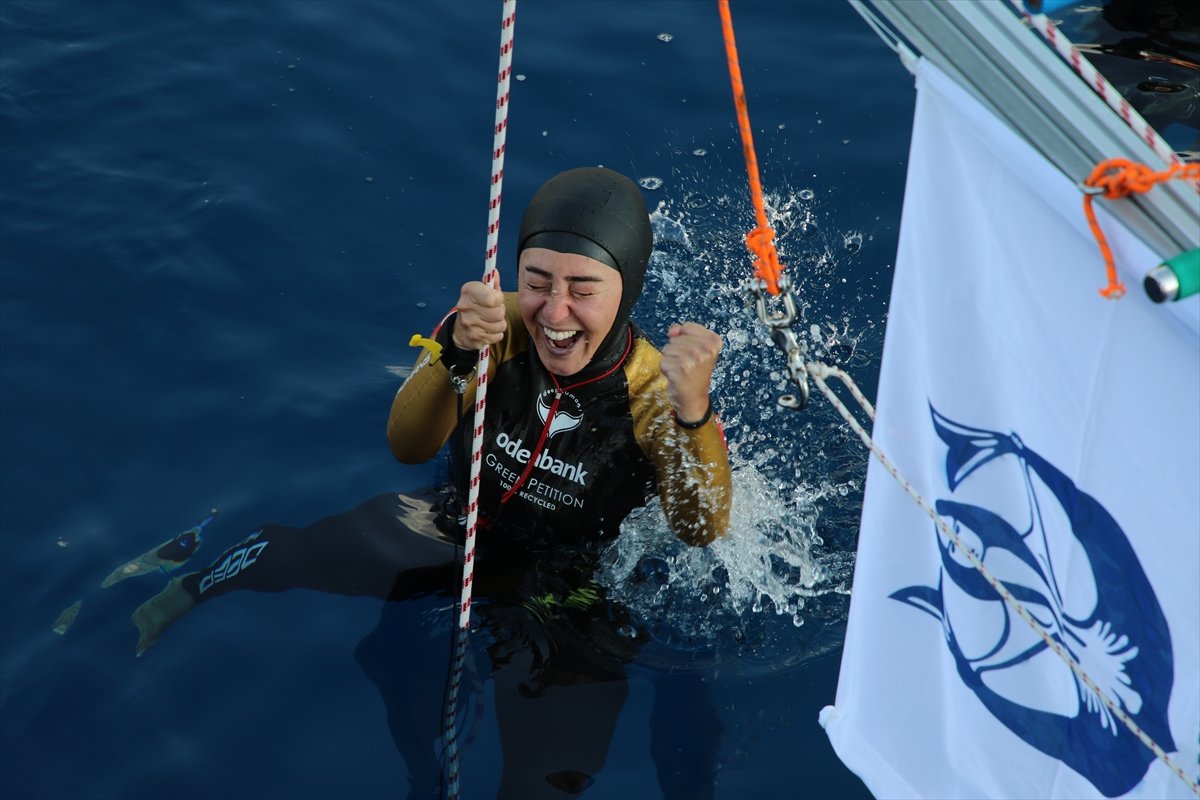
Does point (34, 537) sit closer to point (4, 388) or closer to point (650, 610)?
point (4, 388)

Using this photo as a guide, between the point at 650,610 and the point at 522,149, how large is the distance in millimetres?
2851

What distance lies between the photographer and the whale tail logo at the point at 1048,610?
2.20 meters

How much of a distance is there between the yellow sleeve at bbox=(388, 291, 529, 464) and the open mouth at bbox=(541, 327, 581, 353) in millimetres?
254

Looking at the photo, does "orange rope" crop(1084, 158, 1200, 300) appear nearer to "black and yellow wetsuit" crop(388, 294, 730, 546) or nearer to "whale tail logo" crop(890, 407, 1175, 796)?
"whale tail logo" crop(890, 407, 1175, 796)

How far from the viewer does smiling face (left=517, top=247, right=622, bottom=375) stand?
3479 millimetres

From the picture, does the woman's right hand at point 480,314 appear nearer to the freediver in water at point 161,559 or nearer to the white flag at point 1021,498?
the white flag at point 1021,498

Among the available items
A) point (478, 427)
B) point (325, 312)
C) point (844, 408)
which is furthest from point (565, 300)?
point (325, 312)

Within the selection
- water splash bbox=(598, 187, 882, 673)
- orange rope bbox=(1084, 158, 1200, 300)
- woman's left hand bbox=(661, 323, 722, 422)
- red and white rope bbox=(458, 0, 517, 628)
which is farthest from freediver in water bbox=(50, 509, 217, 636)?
orange rope bbox=(1084, 158, 1200, 300)

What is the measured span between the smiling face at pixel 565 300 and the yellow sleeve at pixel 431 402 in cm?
26

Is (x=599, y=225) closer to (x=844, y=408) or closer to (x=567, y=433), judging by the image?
(x=567, y=433)

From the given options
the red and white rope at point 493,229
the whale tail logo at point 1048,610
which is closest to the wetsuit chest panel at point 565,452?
the red and white rope at point 493,229

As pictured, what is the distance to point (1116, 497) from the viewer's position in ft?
7.00

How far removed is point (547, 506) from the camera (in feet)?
12.6

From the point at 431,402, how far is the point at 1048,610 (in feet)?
6.40
